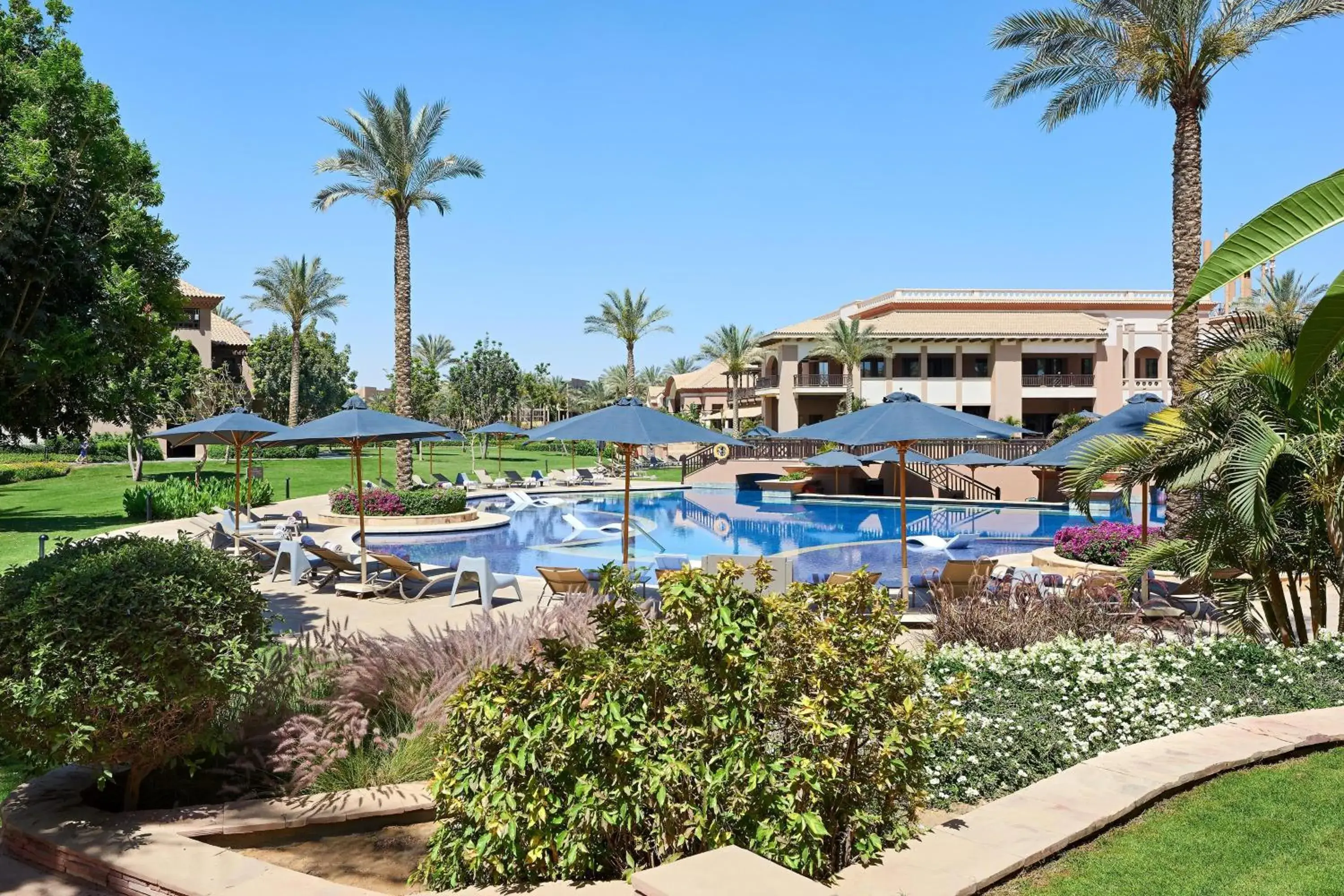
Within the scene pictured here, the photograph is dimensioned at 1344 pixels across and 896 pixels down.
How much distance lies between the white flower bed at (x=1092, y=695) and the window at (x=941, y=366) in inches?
1854

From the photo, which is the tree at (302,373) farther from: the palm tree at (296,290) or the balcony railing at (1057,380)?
the balcony railing at (1057,380)

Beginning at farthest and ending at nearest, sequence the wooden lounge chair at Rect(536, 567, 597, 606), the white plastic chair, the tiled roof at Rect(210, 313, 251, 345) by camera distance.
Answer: the tiled roof at Rect(210, 313, 251, 345) < the white plastic chair < the wooden lounge chair at Rect(536, 567, 597, 606)

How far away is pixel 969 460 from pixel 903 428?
20.5 meters

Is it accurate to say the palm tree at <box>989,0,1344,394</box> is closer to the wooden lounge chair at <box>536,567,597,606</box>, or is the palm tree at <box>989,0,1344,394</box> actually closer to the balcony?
the wooden lounge chair at <box>536,567,597,606</box>

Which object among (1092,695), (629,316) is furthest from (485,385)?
(1092,695)

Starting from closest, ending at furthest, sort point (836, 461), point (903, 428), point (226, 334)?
point (903, 428)
point (836, 461)
point (226, 334)

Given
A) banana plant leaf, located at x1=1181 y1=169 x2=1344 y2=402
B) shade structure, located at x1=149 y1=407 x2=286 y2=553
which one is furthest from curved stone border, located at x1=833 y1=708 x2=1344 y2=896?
shade structure, located at x1=149 y1=407 x2=286 y2=553

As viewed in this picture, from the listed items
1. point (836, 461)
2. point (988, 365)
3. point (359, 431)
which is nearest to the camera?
point (359, 431)

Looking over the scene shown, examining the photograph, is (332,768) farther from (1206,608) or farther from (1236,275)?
(1206,608)

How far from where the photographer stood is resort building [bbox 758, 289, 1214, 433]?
51.7 meters

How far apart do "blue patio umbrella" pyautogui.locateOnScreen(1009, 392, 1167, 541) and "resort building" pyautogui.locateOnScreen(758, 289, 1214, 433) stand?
36.4 metres

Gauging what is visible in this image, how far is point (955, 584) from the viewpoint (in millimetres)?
11281

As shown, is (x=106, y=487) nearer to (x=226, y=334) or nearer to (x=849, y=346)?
(x=226, y=334)

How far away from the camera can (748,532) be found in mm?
25250
